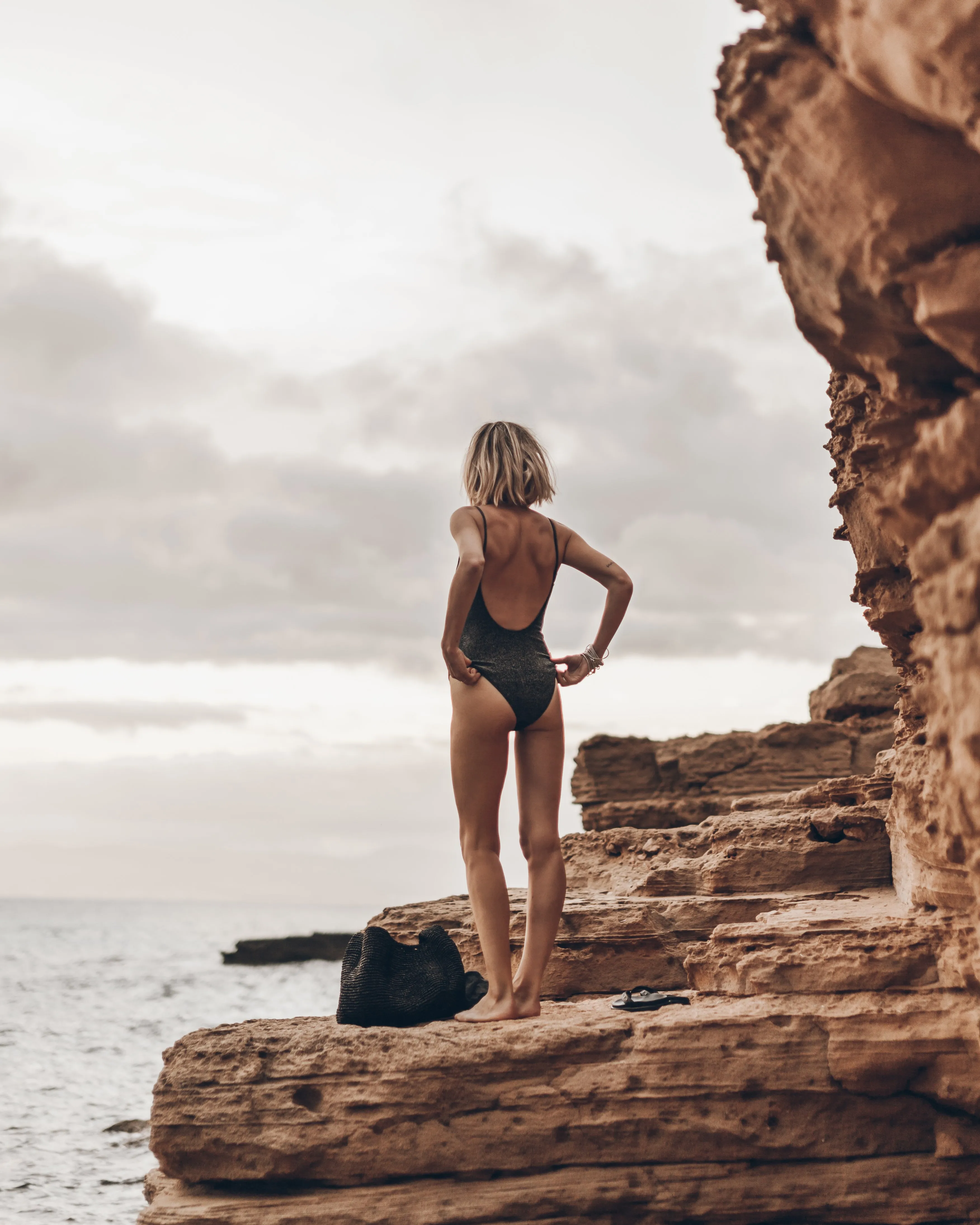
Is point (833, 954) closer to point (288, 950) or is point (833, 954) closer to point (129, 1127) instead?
point (129, 1127)

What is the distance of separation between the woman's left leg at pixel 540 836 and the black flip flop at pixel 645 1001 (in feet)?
1.26

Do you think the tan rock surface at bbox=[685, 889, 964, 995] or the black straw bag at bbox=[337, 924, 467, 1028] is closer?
the tan rock surface at bbox=[685, 889, 964, 995]

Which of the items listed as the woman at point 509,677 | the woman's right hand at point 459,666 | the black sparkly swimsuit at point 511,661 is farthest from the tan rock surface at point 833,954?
the woman's right hand at point 459,666

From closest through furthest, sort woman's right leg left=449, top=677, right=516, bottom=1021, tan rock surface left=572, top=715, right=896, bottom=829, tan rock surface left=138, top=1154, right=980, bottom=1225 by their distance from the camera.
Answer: tan rock surface left=138, top=1154, right=980, bottom=1225
woman's right leg left=449, top=677, right=516, bottom=1021
tan rock surface left=572, top=715, right=896, bottom=829

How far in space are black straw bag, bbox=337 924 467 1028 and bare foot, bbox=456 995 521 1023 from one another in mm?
87

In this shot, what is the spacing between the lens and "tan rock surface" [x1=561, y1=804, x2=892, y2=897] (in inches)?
218

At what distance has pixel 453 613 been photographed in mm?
4562

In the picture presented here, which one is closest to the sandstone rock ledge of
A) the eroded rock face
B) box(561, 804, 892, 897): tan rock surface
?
the eroded rock face

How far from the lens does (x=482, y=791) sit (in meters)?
4.62

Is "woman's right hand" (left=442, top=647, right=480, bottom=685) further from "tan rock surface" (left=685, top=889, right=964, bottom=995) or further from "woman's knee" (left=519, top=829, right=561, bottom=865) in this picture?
"tan rock surface" (left=685, top=889, right=964, bottom=995)

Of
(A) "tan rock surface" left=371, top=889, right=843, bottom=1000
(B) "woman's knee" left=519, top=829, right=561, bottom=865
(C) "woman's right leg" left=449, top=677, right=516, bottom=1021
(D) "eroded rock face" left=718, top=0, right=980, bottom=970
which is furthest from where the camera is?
(A) "tan rock surface" left=371, top=889, right=843, bottom=1000

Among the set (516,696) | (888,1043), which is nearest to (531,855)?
(516,696)

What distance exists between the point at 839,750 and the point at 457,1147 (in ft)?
29.1

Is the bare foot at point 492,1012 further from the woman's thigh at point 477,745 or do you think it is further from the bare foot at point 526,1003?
the woman's thigh at point 477,745
